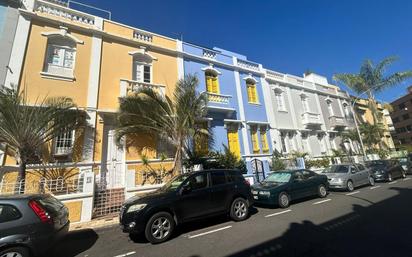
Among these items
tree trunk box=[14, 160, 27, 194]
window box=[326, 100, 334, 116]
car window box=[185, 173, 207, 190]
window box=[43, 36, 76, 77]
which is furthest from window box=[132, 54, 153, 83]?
window box=[326, 100, 334, 116]

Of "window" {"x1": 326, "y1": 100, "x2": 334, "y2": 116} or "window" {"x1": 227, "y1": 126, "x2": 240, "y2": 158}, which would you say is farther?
"window" {"x1": 326, "y1": 100, "x2": 334, "y2": 116}

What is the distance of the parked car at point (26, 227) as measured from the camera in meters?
4.17

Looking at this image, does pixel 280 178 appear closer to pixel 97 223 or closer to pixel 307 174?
pixel 307 174

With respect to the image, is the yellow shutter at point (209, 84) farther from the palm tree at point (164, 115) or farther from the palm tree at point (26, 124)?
the palm tree at point (26, 124)

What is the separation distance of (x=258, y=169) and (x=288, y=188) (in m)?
5.94

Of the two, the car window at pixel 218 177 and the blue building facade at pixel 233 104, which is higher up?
the blue building facade at pixel 233 104

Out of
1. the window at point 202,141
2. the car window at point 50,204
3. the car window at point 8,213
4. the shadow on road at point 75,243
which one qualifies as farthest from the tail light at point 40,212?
the window at point 202,141

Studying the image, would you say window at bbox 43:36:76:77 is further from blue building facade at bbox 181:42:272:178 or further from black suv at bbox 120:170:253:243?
black suv at bbox 120:170:253:243

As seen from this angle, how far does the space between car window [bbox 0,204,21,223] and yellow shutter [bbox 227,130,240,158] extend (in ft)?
39.4

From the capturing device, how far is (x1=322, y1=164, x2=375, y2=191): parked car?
12.0m

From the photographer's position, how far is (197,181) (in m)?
6.69

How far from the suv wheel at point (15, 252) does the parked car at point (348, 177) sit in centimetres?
1385

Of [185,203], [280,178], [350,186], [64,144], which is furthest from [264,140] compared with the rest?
[64,144]

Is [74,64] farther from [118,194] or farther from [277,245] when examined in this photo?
[277,245]
